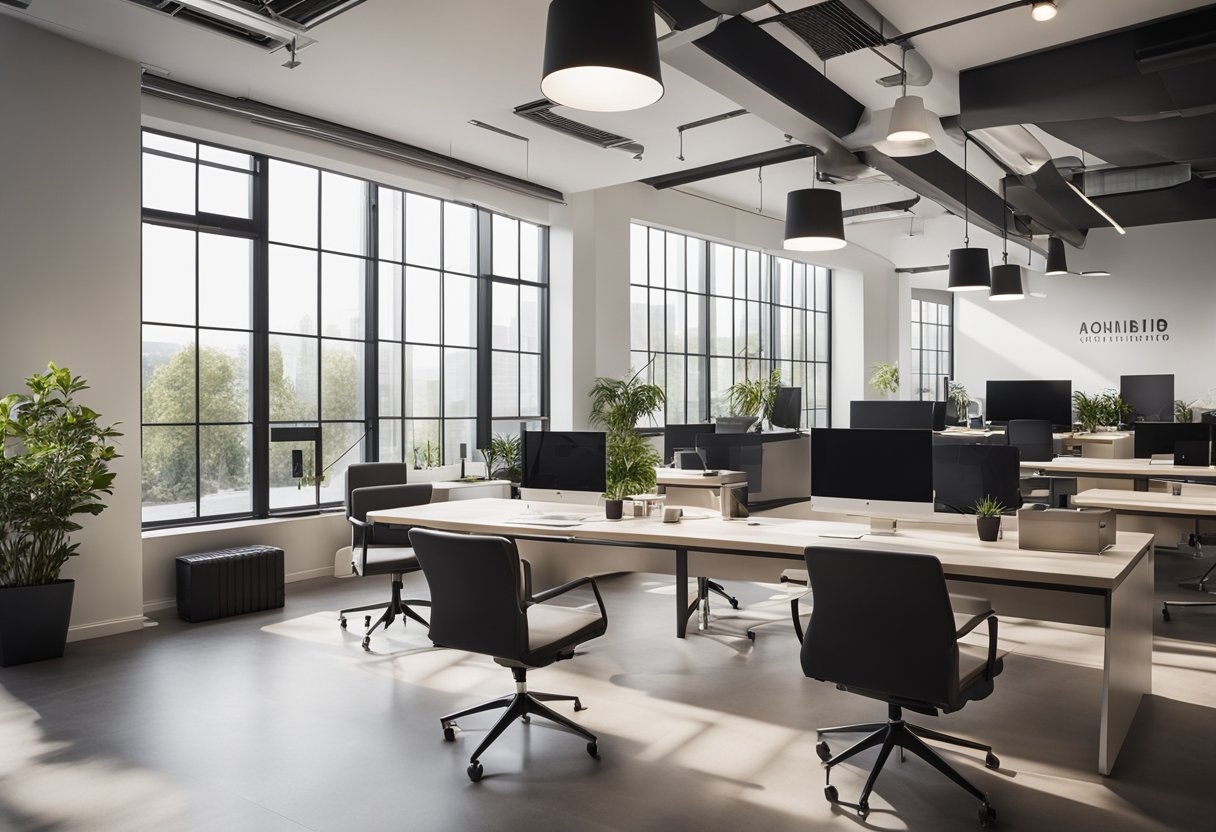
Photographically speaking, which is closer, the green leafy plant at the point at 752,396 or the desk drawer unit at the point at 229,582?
the desk drawer unit at the point at 229,582

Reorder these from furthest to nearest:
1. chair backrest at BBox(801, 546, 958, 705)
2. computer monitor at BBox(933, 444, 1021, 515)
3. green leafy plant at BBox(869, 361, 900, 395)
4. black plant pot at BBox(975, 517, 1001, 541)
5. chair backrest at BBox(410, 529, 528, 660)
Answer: green leafy plant at BBox(869, 361, 900, 395) → computer monitor at BBox(933, 444, 1021, 515) → black plant pot at BBox(975, 517, 1001, 541) → chair backrest at BBox(410, 529, 528, 660) → chair backrest at BBox(801, 546, 958, 705)

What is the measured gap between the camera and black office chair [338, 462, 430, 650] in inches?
213

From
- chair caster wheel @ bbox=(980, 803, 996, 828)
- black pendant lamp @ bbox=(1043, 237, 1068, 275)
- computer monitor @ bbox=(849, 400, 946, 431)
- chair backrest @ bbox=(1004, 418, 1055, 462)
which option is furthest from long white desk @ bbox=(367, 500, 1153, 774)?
black pendant lamp @ bbox=(1043, 237, 1068, 275)

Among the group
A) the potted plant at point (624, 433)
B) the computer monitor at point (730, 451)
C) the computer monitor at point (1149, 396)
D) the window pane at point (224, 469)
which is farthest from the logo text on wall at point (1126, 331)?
the window pane at point (224, 469)

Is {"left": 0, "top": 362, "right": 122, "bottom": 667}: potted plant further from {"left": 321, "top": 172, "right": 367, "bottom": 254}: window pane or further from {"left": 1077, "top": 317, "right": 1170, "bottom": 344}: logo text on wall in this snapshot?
{"left": 1077, "top": 317, "right": 1170, "bottom": 344}: logo text on wall

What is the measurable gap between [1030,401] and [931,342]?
781cm

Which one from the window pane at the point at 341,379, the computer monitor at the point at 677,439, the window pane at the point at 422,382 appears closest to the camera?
the window pane at the point at 341,379

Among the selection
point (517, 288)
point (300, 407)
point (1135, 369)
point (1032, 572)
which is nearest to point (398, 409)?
point (300, 407)

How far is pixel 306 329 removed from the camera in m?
7.56

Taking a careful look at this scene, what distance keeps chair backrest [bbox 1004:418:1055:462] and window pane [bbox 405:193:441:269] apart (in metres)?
5.97

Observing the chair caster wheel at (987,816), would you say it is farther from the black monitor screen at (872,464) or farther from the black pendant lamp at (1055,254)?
the black pendant lamp at (1055,254)

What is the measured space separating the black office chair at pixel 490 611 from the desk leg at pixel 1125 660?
2.04m

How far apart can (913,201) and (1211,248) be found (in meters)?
5.59

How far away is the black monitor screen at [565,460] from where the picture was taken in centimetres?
497
